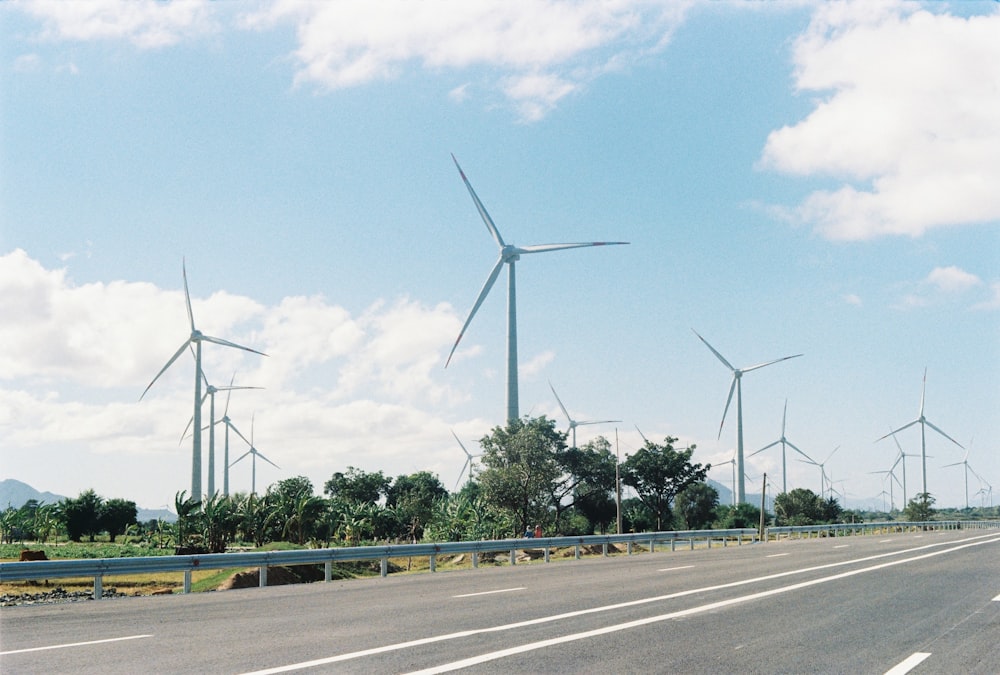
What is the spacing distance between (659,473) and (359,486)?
42143 mm

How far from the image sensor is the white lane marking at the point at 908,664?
32.5ft

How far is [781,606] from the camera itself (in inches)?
636

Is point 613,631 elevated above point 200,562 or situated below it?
above

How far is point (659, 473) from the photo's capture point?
111 metres

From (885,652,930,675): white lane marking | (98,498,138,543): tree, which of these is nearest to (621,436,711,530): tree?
(98,498,138,543): tree

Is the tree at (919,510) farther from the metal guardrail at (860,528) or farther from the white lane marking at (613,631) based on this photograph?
the white lane marking at (613,631)

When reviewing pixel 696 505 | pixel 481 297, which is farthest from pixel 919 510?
pixel 481 297

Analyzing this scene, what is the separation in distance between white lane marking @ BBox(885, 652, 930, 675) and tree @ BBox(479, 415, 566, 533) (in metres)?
69.1

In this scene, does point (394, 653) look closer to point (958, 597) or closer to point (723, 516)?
point (958, 597)

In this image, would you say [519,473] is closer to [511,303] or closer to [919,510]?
[511,303]

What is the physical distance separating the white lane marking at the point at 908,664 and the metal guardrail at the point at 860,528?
2138 inches

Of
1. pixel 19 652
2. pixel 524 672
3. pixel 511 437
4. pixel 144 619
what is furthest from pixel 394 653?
pixel 511 437

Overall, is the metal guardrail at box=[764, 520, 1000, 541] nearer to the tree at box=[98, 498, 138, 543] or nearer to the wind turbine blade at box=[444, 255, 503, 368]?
the wind turbine blade at box=[444, 255, 503, 368]

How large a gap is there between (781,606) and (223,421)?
103 meters
